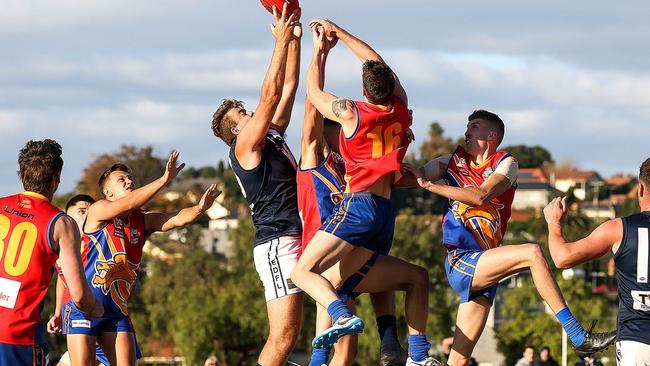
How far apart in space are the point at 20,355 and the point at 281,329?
2.60 metres

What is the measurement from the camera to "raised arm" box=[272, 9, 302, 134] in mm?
12867

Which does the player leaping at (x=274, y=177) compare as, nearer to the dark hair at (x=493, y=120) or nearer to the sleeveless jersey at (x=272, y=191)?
the sleeveless jersey at (x=272, y=191)

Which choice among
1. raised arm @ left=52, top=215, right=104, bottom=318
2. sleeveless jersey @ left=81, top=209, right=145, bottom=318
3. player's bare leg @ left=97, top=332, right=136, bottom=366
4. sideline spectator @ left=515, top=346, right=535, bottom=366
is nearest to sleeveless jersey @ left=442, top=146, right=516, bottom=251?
sleeveless jersey @ left=81, top=209, right=145, bottom=318

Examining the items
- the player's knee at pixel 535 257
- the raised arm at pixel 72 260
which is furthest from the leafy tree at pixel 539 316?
the raised arm at pixel 72 260

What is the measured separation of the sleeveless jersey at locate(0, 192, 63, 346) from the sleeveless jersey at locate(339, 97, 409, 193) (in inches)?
110

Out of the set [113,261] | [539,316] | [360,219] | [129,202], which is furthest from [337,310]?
[539,316]

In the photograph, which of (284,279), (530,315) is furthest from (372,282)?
(530,315)

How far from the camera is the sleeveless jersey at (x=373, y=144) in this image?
12.1m

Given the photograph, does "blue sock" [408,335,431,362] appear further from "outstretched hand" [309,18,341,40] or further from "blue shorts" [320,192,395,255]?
"outstretched hand" [309,18,341,40]

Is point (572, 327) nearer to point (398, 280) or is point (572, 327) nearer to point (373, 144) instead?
point (398, 280)

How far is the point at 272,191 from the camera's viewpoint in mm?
12820

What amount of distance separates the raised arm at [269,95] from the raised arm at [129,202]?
91 cm

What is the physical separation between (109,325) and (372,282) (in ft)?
9.67

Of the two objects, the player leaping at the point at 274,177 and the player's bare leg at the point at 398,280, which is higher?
the player leaping at the point at 274,177
